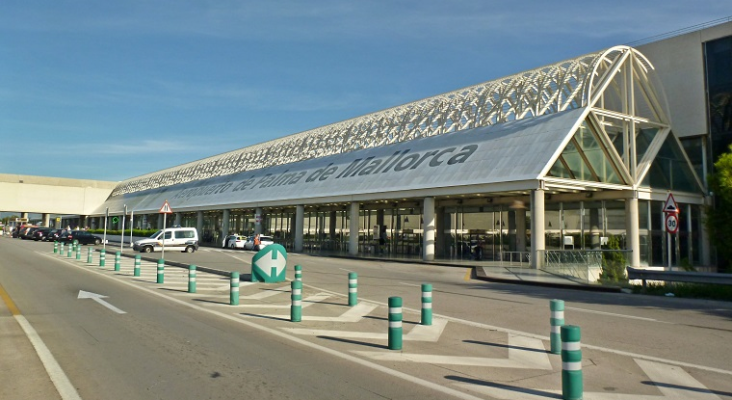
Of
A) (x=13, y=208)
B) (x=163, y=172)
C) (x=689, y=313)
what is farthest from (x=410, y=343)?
(x=13, y=208)

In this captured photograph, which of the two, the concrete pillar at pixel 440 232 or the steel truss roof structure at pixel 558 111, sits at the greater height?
the steel truss roof structure at pixel 558 111

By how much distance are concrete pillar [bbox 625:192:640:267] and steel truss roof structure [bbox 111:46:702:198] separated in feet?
3.29

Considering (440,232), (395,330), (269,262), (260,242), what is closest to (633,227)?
(440,232)

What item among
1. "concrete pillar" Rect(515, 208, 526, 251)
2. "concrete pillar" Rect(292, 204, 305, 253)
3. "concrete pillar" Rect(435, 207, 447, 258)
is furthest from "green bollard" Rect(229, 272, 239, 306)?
"concrete pillar" Rect(292, 204, 305, 253)

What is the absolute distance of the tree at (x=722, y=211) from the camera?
28.6m

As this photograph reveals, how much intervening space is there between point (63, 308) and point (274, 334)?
6190 mm

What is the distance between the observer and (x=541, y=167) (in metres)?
27.7

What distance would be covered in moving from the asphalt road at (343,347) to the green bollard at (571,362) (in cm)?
47

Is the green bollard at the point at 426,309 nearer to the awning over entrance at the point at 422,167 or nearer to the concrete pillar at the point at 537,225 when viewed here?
the concrete pillar at the point at 537,225

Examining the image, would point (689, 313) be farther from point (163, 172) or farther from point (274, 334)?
point (163, 172)

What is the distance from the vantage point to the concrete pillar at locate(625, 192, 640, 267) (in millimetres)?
30875

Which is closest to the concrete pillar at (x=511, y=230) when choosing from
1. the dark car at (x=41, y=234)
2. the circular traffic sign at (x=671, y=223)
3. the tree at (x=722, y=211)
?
the tree at (x=722, y=211)

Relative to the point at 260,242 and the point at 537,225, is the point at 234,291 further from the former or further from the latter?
the point at 260,242

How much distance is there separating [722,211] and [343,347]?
1159 inches
